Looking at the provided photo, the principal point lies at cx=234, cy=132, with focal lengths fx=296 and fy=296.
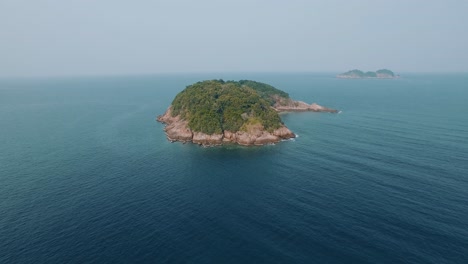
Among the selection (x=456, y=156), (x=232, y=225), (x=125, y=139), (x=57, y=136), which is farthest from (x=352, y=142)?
(x=57, y=136)

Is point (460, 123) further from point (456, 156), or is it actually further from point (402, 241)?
point (402, 241)

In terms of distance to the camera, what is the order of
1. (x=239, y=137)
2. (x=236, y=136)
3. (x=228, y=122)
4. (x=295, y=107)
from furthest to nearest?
(x=295, y=107), (x=228, y=122), (x=236, y=136), (x=239, y=137)

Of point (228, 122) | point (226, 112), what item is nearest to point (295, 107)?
point (226, 112)

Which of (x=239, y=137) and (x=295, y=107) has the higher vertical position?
(x=295, y=107)

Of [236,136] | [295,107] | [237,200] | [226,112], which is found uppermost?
[226,112]

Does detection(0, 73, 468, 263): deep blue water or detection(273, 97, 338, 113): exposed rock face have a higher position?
detection(273, 97, 338, 113): exposed rock face

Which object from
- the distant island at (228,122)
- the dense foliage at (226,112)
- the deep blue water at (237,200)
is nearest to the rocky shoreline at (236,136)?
the distant island at (228,122)

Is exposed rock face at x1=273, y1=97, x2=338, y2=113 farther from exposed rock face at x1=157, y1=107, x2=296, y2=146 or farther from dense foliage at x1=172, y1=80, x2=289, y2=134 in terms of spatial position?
exposed rock face at x1=157, y1=107, x2=296, y2=146

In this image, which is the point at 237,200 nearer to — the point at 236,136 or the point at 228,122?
the point at 236,136

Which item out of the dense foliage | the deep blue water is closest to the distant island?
the dense foliage
